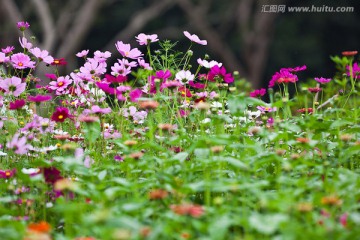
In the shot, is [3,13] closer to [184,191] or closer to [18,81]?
[18,81]

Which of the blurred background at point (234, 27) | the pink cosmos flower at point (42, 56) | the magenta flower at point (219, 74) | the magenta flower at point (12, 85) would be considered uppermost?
the blurred background at point (234, 27)

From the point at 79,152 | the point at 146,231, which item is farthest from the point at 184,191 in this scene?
the point at 79,152

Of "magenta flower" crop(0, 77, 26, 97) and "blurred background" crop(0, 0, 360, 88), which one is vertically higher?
"blurred background" crop(0, 0, 360, 88)

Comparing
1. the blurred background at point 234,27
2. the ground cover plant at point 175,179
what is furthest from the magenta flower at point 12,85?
the blurred background at point 234,27

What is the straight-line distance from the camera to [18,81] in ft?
6.51

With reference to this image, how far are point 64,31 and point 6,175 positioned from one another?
9303mm

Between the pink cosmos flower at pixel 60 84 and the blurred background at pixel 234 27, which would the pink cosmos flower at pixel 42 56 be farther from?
the blurred background at pixel 234 27

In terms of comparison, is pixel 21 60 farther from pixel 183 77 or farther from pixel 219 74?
pixel 219 74

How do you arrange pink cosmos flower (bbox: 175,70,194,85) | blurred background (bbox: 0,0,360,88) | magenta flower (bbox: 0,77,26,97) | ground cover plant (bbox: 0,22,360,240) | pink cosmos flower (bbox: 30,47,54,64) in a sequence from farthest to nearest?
blurred background (bbox: 0,0,360,88), pink cosmos flower (bbox: 30,47,54,64), pink cosmos flower (bbox: 175,70,194,85), magenta flower (bbox: 0,77,26,97), ground cover plant (bbox: 0,22,360,240)

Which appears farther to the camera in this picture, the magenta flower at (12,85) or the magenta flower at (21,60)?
the magenta flower at (21,60)

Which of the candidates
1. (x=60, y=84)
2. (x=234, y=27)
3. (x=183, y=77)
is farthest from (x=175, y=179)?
(x=234, y=27)

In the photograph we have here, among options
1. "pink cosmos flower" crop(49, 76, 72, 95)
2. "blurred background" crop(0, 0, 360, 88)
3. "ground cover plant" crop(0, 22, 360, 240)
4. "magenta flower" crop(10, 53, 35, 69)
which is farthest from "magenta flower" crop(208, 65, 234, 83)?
"blurred background" crop(0, 0, 360, 88)

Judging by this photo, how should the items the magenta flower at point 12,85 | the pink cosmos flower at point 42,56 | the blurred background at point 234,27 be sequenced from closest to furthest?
the magenta flower at point 12,85
the pink cosmos flower at point 42,56
the blurred background at point 234,27

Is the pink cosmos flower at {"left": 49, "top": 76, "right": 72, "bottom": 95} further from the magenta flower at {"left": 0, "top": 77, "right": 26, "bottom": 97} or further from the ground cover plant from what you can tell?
the magenta flower at {"left": 0, "top": 77, "right": 26, "bottom": 97}
